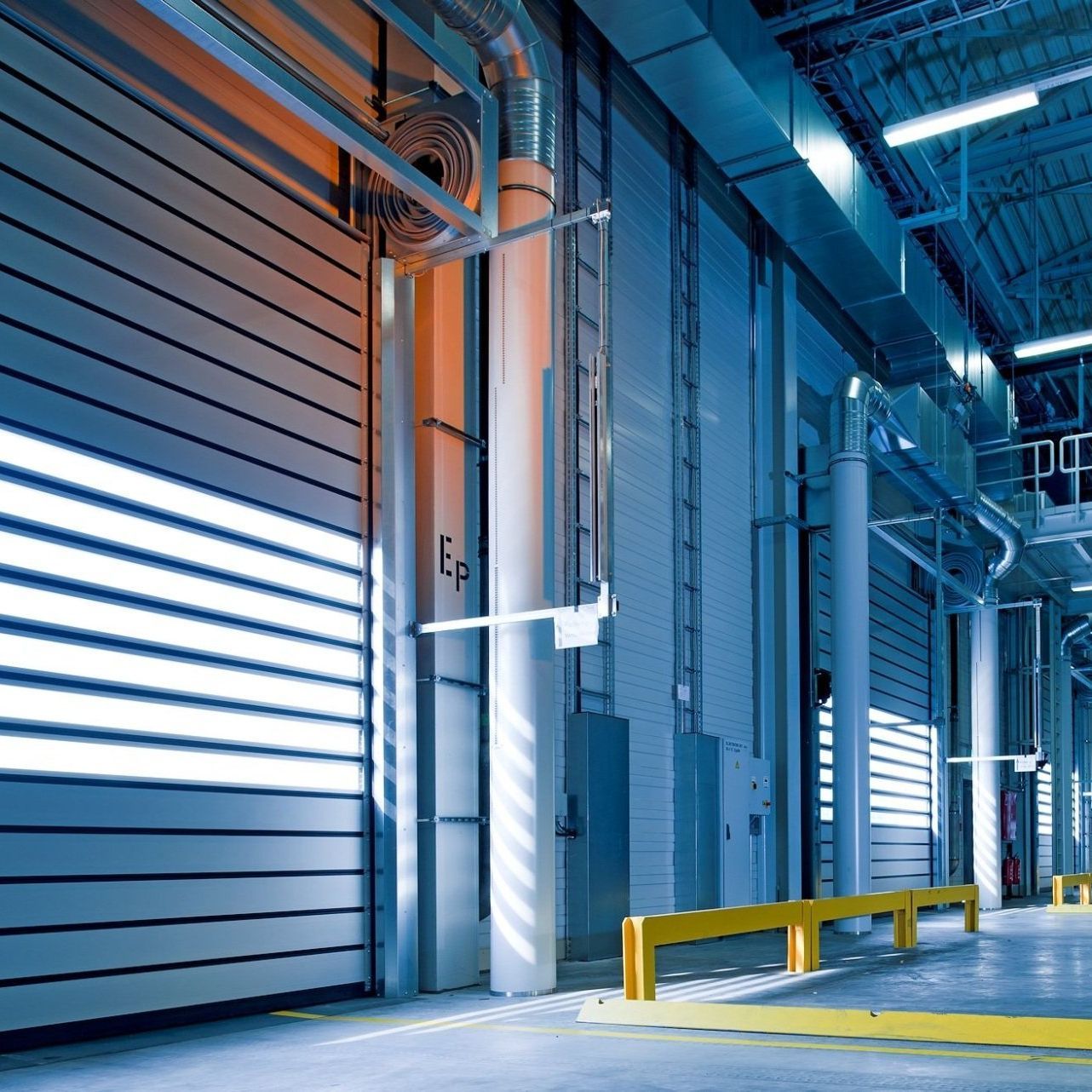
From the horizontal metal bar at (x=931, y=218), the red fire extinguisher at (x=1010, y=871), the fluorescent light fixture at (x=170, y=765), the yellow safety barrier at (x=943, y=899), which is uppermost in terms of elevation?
the horizontal metal bar at (x=931, y=218)

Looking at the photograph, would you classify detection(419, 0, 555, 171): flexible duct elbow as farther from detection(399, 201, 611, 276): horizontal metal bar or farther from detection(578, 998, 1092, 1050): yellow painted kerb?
detection(578, 998, 1092, 1050): yellow painted kerb

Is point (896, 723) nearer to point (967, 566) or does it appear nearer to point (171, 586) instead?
point (967, 566)

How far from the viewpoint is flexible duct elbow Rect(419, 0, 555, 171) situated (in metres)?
9.75

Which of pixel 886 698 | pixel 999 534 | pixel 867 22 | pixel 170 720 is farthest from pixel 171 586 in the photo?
pixel 999 534

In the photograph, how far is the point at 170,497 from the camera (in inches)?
322

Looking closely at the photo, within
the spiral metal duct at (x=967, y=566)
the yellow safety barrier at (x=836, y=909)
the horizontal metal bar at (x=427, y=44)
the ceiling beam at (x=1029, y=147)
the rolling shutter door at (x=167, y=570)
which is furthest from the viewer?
the spiral metal duct at (x=967, y=566)

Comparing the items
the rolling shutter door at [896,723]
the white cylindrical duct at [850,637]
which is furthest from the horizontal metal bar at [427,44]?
the rolling shutter door at [896,723]

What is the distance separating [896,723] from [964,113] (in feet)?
32.0

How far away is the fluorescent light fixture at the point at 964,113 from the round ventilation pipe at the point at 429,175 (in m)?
5.25

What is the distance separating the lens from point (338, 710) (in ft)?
31.1

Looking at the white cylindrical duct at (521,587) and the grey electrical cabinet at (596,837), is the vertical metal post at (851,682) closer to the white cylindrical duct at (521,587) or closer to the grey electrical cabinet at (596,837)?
the grey electrical cabinet at (596,837)

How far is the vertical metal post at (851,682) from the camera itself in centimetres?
1542

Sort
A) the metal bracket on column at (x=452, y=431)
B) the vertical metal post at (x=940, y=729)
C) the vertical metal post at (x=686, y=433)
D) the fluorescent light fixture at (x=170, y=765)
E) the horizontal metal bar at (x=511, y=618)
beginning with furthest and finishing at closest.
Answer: the vertical metal post at (x=940, y=729) → the vertical metal post at (x=686, y=433) → the metal bracket on column at (x=452, y=431) → the horizontal metal bar at (x=511, y=618) → the fluorescent light fixture at (x=170, y=765)

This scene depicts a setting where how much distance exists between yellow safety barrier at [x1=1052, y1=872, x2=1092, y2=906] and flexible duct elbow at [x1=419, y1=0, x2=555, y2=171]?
14.7 metres
